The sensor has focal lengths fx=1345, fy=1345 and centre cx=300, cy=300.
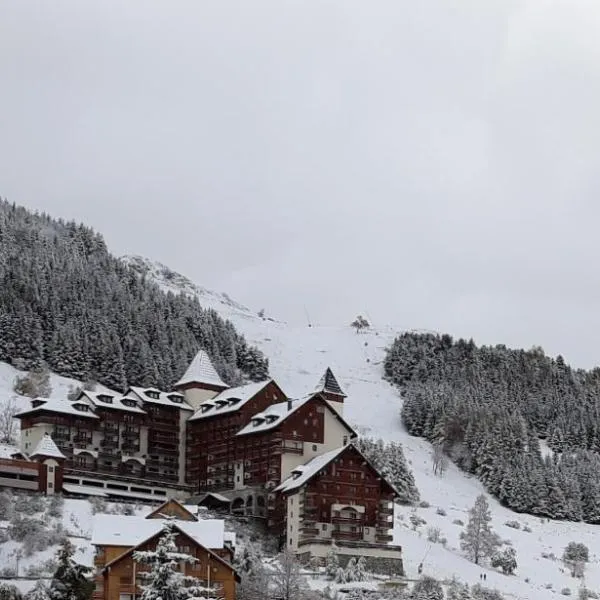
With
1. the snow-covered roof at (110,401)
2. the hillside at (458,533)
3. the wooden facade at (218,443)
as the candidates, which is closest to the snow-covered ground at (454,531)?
the hillside at (458,533)

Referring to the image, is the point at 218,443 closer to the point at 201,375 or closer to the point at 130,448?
the point at 130,448

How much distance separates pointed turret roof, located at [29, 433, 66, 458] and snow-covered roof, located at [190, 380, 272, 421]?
17.9 metres

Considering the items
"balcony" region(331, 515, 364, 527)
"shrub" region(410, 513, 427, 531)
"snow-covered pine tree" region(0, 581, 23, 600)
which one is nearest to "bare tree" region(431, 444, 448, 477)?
"shrub" region(410, 513, 427, 531)

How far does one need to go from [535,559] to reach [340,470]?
915 inches

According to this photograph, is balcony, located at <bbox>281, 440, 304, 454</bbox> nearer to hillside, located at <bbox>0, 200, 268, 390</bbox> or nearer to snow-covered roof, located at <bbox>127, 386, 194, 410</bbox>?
snow-covered roof, located at <bbox>127, 386, 194, 410</bbox>

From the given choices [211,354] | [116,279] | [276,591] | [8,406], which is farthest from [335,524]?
[116,279]

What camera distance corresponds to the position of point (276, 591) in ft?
281

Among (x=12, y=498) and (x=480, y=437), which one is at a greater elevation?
(x=480, y=437)

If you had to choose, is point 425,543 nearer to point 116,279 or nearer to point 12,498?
point 12,498

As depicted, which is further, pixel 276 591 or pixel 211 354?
pixel 211 354

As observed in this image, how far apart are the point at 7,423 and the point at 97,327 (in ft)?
123

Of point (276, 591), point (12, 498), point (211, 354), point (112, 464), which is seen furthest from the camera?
point (211, 354)

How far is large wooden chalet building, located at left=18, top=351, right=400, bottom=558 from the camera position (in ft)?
350

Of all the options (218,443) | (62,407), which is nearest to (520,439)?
(218,443)
